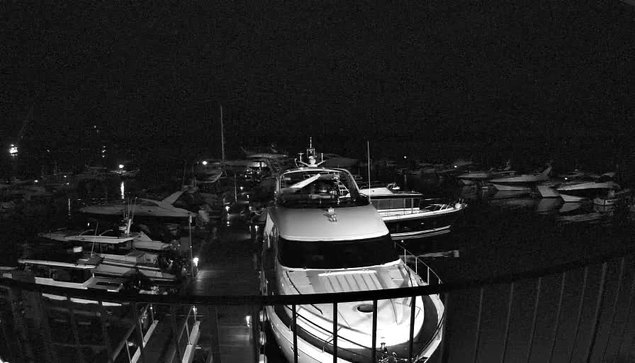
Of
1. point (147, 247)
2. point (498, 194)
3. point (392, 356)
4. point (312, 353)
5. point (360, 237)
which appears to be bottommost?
point (498, 194)

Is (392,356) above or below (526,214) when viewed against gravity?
above

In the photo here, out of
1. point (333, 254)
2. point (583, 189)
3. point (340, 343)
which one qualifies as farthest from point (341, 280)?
point (583, 189)

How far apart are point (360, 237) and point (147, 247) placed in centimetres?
962

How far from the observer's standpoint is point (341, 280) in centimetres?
618

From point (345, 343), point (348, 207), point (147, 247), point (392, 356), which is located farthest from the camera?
point (147, 247)

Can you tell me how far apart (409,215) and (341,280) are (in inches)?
422

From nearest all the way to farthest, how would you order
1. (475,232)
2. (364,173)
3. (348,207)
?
(348,207) → (475,232) → (364,173)

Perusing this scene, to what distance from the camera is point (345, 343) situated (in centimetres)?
485

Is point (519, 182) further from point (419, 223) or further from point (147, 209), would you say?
point (147, 209)

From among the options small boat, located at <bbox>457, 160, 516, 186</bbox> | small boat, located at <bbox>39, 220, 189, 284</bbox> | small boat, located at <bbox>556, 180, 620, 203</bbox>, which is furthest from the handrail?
small boat, located at <bbox>457, 160, 516, 186</bbox>

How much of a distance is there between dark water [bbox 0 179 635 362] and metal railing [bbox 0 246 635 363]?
70 millimetres

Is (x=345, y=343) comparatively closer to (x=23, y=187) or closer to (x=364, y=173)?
(x=23, y=187)

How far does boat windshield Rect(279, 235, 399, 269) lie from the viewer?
6531mm

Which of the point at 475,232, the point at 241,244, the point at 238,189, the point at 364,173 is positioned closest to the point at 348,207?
the point at 241,244
